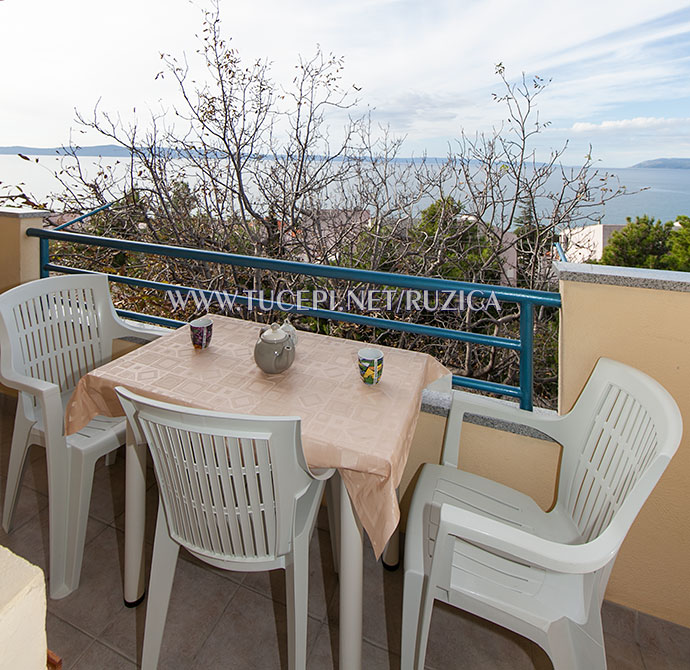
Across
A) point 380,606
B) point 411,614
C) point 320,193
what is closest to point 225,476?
point 411,614

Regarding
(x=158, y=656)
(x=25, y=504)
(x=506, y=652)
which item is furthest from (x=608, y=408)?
(x=25, y=504)

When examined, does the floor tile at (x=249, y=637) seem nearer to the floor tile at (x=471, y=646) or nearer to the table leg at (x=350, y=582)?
the table leg at (x=350, y=582)

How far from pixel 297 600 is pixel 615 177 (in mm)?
4534

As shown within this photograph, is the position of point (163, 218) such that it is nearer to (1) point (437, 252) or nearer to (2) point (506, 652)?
(1) point (437, 252)

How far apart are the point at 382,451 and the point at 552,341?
3.47 metres

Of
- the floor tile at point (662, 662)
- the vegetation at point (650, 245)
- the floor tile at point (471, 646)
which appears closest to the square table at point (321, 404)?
the floor tile at point (471, 646)

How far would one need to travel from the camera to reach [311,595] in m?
1.48

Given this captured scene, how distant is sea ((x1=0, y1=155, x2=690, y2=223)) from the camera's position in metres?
3.67

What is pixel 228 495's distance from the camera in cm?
97

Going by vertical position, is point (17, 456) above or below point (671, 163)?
below

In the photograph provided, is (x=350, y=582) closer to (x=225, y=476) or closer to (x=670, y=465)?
(x=225, y=476)

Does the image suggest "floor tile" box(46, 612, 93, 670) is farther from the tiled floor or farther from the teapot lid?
the teapot lid

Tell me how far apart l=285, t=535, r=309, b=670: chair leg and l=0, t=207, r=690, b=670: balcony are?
0.21 m

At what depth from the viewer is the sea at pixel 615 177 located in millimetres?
3670
